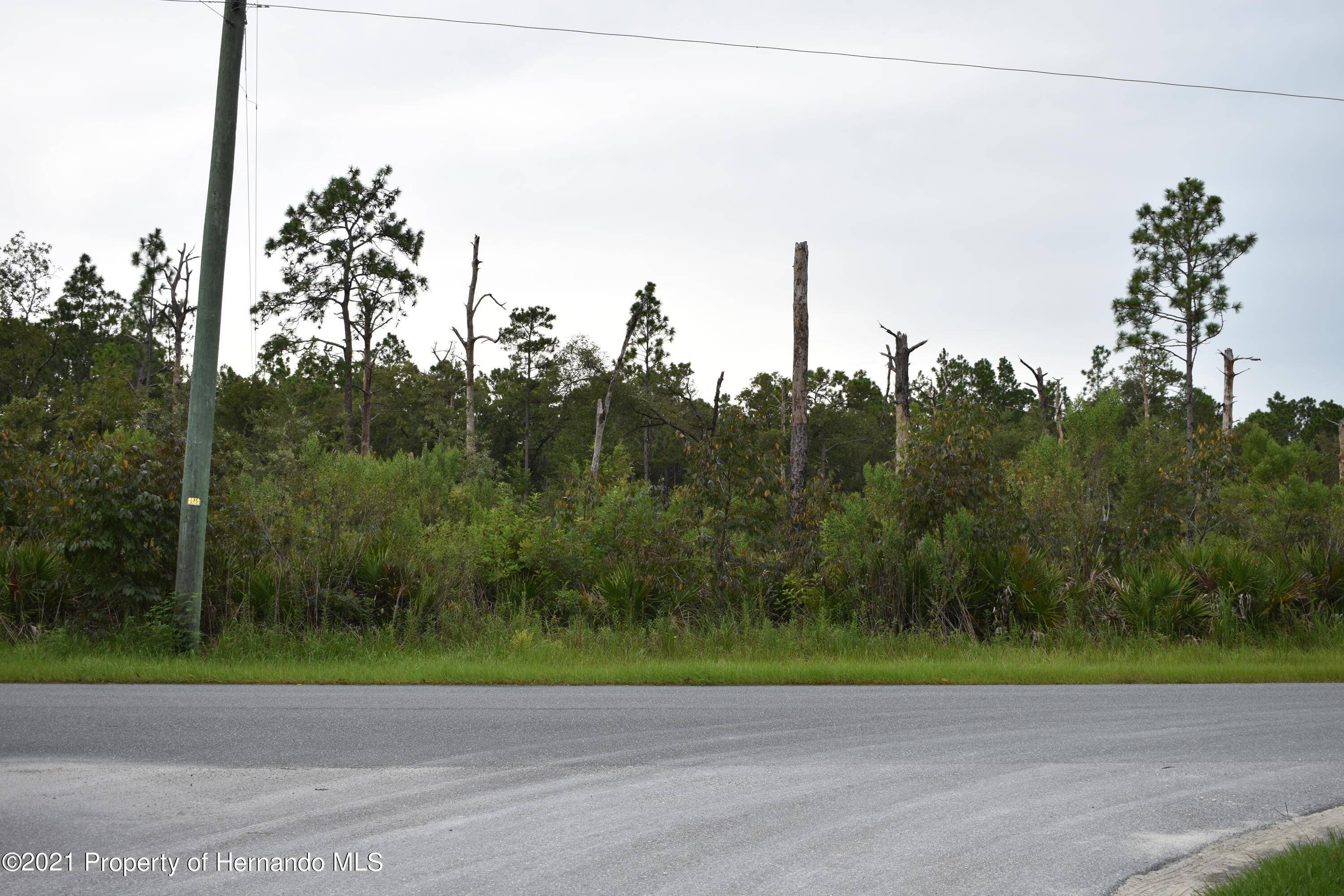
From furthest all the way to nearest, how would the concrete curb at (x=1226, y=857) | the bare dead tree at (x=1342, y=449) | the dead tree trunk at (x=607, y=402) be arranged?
the bare dead tree at (x=1342, y=449)
the dead tree trunk at (x=607, y=402)
the concrete curb at (x=1226, y=857)

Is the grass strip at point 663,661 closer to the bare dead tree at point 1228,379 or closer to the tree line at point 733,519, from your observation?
the tree line at point 733,519

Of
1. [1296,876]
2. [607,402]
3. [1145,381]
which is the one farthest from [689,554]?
[1145,381]

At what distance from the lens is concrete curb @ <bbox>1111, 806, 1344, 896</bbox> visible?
474 cm

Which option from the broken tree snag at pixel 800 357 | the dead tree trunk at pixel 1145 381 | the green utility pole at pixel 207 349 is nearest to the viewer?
the green utility pole at pixel 207 349

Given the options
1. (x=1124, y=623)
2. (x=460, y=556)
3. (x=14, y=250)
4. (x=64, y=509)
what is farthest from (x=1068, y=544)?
(x=14, y=250)

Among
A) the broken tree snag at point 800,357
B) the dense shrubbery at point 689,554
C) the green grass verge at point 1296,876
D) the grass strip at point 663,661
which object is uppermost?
the broken tree snag at point 800,357

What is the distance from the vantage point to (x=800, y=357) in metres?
22.1

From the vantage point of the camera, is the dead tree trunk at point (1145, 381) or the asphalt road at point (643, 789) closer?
the asphalt road at point (643, 789)

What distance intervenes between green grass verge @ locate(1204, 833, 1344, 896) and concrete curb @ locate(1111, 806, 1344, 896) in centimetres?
11

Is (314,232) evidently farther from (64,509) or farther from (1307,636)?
(1307,636)

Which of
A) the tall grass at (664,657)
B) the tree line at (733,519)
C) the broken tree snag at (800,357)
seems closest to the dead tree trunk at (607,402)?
the tree line at (733,519)

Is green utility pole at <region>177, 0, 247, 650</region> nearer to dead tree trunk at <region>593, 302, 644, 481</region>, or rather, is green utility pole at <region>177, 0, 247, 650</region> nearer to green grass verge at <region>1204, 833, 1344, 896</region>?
green grass verge at <region>1204, 833, 1344, 896</region>

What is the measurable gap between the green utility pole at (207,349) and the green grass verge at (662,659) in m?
0.98

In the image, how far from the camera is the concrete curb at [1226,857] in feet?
15.6
